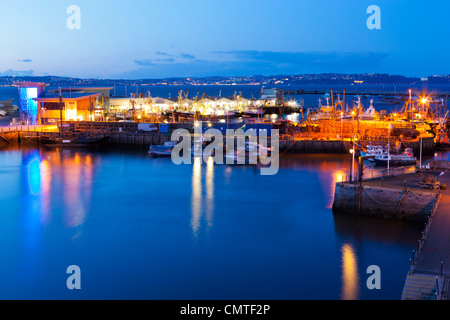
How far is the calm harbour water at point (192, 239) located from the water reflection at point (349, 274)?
3cm

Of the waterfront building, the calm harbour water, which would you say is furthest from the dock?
the waterfront building

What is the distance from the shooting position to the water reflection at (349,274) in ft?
25.7

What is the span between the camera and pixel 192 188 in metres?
16.0

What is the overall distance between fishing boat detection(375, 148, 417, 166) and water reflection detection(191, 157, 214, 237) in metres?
6.37

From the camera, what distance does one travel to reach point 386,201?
10727 millimetres

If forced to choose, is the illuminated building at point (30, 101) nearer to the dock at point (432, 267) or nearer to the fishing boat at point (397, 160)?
the fishing boat at point (397, 160)

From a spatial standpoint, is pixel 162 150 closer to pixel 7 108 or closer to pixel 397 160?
pixel 397 160

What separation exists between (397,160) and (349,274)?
35.9 ft

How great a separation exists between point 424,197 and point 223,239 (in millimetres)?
4227

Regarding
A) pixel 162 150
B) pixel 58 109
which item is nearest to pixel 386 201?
pixel 162 150

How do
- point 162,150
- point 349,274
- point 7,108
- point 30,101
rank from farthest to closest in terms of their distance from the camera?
1. point 7,108
2. point 30,101
3. point 162,150
4. point 349,274

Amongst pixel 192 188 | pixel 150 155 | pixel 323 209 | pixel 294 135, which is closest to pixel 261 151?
pixel 294 135

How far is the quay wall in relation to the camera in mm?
10352
